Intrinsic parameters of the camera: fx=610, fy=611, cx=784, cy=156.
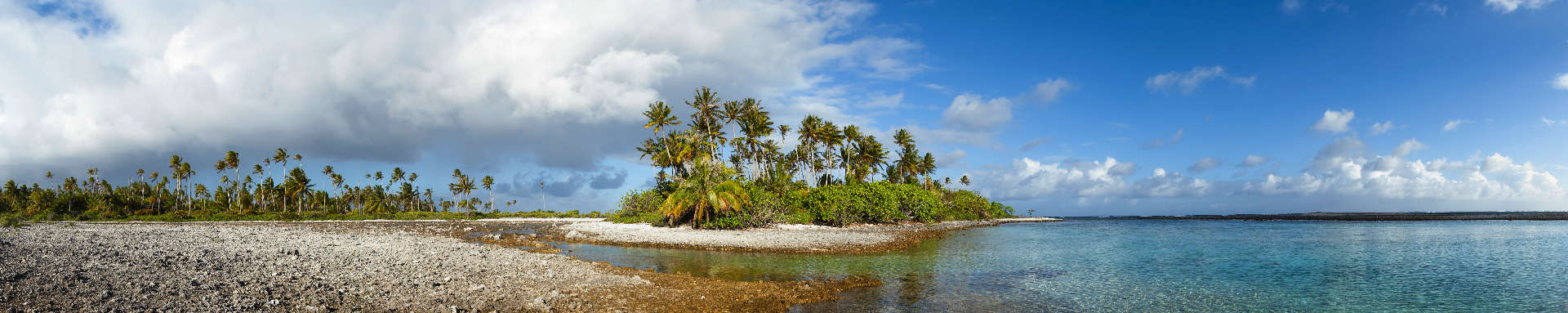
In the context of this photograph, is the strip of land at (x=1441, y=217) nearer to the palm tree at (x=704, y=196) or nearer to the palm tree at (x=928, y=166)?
the palm tree at (x=928, y=166)

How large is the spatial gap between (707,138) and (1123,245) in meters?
40.8

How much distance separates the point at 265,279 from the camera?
48.0 ft

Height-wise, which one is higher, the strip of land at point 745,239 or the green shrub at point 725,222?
the green shrub at point 725,222

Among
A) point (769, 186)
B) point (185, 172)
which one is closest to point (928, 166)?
point (769, 186)

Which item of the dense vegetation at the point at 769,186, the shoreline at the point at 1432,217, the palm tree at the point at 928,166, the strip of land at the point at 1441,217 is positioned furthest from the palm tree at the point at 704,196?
the strip of land at the point at 1441,217

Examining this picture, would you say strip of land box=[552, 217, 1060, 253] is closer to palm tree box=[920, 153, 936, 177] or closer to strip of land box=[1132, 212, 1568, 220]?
palm tree box=[920, 153, 936, 177]

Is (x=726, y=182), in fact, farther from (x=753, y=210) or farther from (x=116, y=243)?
(x=116, y=243)

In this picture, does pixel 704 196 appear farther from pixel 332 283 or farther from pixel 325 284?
pixel 325 284

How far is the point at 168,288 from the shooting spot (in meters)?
12.9

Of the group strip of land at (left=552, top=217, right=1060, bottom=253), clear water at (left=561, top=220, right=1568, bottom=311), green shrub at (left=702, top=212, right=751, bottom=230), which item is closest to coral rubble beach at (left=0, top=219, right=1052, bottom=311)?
clear water at (left=561, top=220, right=1568, bottom=311)

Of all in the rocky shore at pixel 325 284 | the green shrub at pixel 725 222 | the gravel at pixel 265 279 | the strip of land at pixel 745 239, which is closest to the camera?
the gravel at pixel 265 279

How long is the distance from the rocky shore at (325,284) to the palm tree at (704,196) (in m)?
23.5

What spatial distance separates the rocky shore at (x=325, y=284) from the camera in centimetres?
1219

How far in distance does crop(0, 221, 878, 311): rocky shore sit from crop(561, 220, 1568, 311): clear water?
2.74m
